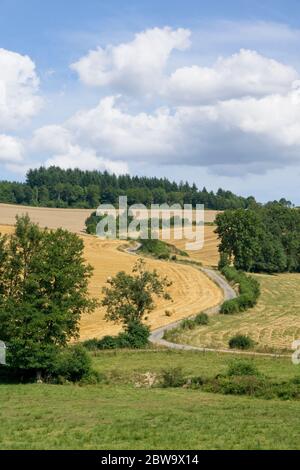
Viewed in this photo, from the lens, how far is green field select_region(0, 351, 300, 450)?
2044 centimetres

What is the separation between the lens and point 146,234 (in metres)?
135

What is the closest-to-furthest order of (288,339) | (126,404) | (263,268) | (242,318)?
(126,404) < (288,339) < (242,318) < (263,268)

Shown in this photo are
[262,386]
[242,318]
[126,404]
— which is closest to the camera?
[126,404]

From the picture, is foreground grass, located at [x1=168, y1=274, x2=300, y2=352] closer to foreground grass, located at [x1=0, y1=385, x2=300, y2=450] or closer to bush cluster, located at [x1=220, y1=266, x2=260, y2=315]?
bush cluster, located at [x1=220, y1=266, x2=260, y2=315]

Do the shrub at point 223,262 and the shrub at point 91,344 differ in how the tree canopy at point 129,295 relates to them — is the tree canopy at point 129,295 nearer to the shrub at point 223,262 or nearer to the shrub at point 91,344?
the shrub at point 91,344

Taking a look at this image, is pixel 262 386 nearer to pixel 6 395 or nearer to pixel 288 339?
pixel 6 395

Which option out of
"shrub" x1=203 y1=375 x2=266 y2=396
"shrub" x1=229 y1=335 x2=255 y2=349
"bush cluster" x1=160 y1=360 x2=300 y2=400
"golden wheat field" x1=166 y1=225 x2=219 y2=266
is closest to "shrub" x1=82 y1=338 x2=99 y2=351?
"shrub" x1=229 y1=335 x2=255 y2=349

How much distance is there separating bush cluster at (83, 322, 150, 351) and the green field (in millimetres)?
9882

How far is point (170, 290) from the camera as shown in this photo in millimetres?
85188

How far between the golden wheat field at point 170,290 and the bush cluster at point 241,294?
2.88m
